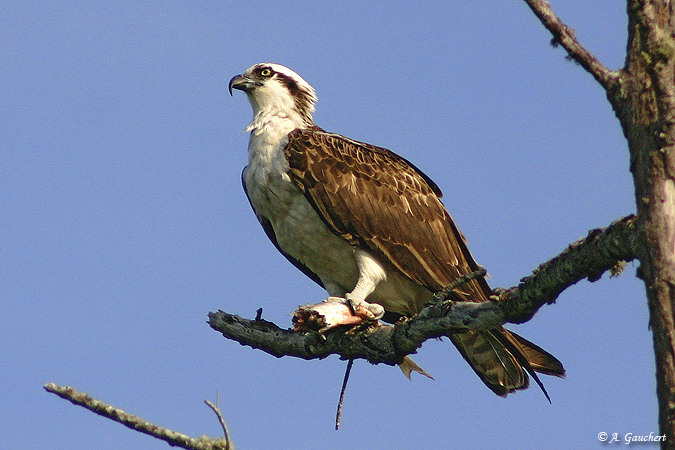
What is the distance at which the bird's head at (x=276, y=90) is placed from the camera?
30.2 ft

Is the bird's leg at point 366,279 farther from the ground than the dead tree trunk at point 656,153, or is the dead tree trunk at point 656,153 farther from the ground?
the bird's leg at point 366,279

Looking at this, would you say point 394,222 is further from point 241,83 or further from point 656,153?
point 656,153

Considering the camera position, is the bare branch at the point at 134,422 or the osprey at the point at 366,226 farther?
the osprey at the point at 366,226

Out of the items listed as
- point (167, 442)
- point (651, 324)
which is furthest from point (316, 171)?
point (651, 324)

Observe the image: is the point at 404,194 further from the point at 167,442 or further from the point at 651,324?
the point at 651,324

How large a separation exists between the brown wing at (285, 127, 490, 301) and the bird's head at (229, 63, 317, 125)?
2.04 feet

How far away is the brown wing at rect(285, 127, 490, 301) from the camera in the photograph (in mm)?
8062

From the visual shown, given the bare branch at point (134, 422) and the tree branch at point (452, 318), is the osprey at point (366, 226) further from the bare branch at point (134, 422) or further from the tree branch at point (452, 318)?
the bare branch at point (134, 422)

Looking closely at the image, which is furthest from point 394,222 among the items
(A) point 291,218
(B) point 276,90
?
(B) point 276,90

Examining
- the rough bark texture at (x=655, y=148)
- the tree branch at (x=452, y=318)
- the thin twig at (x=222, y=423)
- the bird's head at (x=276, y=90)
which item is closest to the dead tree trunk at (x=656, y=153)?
the rough bark texture at (x=655, y=148)

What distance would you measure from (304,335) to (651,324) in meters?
3.82

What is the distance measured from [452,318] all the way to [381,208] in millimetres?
2629

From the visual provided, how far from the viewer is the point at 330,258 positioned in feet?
27.3

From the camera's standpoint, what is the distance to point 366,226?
8117 mm
